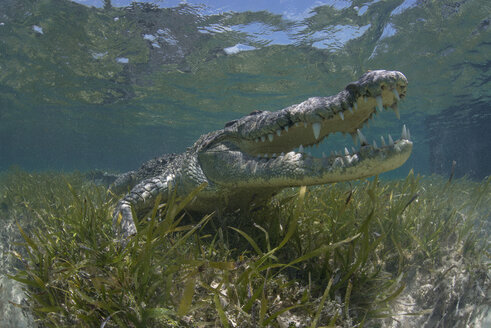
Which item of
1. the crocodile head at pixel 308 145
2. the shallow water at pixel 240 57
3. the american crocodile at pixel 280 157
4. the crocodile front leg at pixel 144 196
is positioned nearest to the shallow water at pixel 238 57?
the shallow water at pixel 240 57

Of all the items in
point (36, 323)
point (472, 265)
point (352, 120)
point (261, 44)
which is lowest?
point (36, 323)

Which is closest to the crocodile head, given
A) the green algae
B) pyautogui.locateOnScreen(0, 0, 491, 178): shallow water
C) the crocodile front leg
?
the green algae

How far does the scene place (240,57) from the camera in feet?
47.5

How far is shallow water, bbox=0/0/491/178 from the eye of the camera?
11.2 meters

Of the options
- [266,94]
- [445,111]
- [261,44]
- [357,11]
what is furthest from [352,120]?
[445,111]

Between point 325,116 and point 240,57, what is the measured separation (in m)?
13.4

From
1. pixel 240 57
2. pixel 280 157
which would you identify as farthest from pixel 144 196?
pixel 240 57

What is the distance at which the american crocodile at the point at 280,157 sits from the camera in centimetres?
185

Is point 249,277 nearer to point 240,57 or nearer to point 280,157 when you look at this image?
point 280,157

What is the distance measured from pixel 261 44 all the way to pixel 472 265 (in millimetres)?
12843

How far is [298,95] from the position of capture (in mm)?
20297

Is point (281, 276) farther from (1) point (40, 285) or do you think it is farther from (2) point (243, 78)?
(2) point (243, 78)

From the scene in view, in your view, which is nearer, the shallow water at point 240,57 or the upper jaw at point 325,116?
the upper jaw at point 325,116

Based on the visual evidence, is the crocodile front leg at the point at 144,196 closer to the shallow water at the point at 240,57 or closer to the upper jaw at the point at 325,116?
the upper jaw at the point at 325,116
